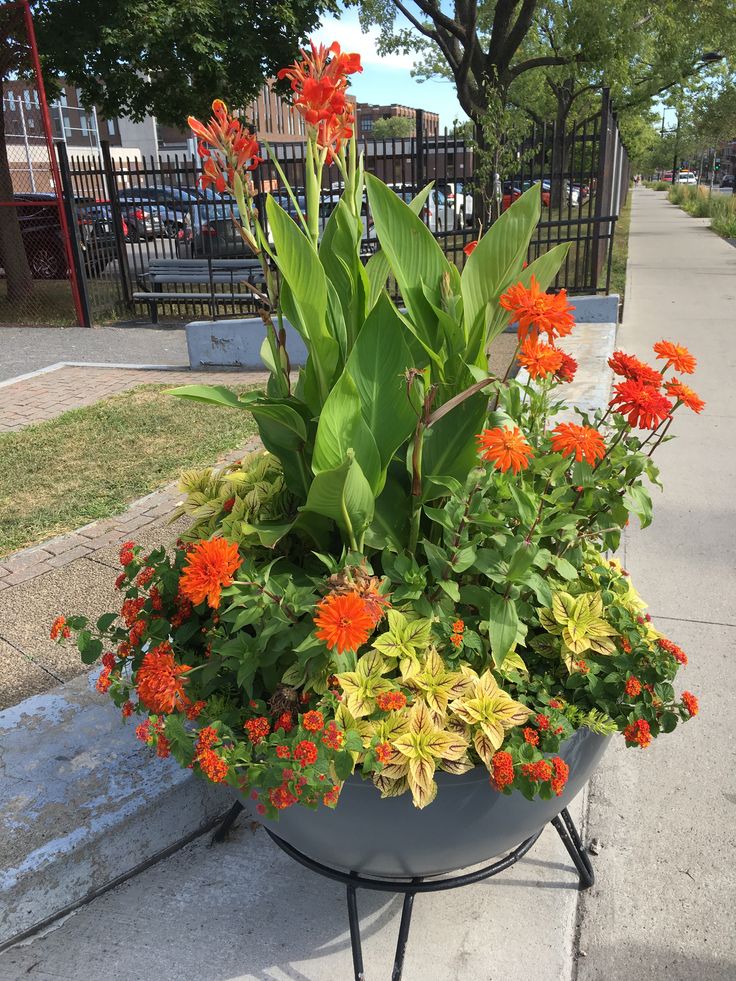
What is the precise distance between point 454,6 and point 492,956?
60.2 ft

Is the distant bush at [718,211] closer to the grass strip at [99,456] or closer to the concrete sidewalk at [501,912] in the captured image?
the grass strip at [99,456]

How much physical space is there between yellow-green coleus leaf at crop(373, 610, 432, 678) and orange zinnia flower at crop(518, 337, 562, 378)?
0.58 metres

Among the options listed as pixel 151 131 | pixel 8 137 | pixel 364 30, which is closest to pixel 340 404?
pixel 8 137

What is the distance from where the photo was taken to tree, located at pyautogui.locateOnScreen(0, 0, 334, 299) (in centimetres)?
1249

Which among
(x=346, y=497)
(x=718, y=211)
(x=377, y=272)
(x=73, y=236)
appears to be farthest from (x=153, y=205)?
(x=718, y=211)

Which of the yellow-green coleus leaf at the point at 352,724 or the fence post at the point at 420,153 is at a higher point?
the fence post at the point at 420,153

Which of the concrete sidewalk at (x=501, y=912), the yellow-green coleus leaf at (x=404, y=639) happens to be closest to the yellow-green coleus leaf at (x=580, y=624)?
the yellow-green coleus leaf at (x=404, y=639)

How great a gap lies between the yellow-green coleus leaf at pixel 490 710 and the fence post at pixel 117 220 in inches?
402

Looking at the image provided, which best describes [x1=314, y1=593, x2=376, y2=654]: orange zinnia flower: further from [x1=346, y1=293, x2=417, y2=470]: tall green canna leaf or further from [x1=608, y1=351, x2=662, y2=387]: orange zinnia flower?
[x1=608, y1=351, x2=662, y2=387]: orange zinnia flower

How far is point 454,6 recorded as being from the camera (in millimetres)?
16391

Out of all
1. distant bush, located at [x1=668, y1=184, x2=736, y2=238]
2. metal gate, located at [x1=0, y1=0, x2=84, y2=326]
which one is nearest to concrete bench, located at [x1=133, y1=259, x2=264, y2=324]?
metal gate, located at [x1=0, y1=0, x2=84, y2=326]

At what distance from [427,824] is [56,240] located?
46.8 feet

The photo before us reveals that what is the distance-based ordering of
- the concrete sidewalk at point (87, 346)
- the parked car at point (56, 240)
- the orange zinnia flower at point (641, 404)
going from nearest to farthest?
the orange zinnia flower at point (641, 404)
the concrete sidewalk at point (87, 346)
the parked car at point (56, 240)

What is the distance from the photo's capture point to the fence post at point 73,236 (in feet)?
32.2
